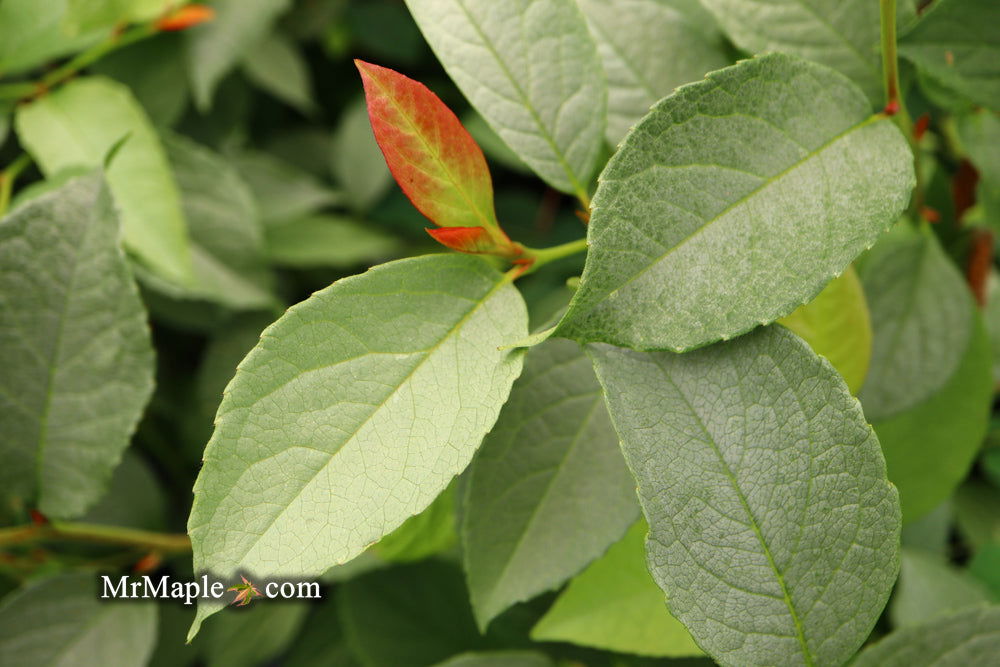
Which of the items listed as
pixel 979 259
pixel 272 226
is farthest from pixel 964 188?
pixel 272 226

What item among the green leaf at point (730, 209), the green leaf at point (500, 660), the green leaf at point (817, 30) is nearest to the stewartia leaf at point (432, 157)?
the green leaf at point (730, 209)

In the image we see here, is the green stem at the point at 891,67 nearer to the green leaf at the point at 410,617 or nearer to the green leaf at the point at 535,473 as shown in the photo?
the green leaf at the point at 535,473

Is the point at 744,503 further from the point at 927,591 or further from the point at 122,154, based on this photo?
the point at 122,154

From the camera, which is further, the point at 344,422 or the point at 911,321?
the point at 911,321

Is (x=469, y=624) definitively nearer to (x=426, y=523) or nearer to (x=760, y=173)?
(x=426, y=523)

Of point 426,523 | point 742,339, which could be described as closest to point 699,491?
point 742,339
